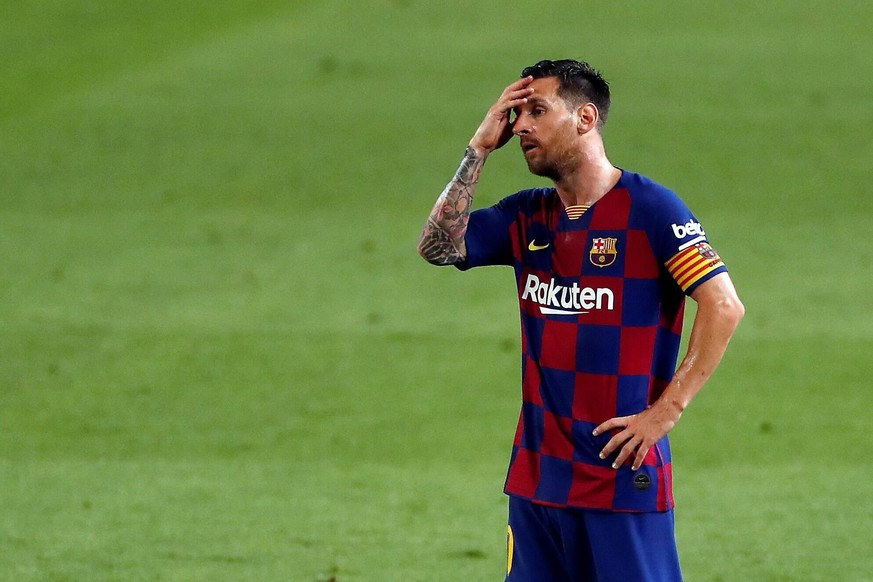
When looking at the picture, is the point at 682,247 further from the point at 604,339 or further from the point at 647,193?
the point at 604,339

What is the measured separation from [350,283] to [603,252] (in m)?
8.68

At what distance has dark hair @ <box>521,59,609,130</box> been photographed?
4.89 metres

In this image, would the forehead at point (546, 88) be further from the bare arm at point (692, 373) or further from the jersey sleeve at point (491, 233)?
the bare arm at point (692, 373)

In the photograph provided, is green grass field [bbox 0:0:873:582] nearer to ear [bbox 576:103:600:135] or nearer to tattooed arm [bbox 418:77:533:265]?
tattooed arm [bbox 418:77:533:265]

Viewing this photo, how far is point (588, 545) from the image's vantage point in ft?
16.0

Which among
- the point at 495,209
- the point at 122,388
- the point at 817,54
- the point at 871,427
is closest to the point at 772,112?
the point at 817,54

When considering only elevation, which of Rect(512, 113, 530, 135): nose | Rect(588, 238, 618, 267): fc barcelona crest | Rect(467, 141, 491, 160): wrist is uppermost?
Rect(512, 113, 530, 135): nose

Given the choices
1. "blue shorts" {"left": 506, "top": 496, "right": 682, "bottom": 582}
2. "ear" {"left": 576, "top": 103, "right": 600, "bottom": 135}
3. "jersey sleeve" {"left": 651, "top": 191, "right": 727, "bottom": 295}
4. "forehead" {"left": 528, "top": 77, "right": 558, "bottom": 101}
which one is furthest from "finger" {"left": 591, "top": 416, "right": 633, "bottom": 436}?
"forehead" {"left": 528, "top": 77, "right": 558, "bottom": 101}

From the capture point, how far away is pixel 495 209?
5188 mm

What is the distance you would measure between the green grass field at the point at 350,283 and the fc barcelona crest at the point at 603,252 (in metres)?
3.04

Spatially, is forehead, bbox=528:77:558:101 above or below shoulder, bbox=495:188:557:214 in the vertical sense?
above

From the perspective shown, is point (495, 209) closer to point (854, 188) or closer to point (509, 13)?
point (854, 188)

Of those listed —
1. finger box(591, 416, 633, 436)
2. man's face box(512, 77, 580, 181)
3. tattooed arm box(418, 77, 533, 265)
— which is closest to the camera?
finger box(591, 416, 633, 436)

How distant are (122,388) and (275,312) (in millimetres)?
2137
